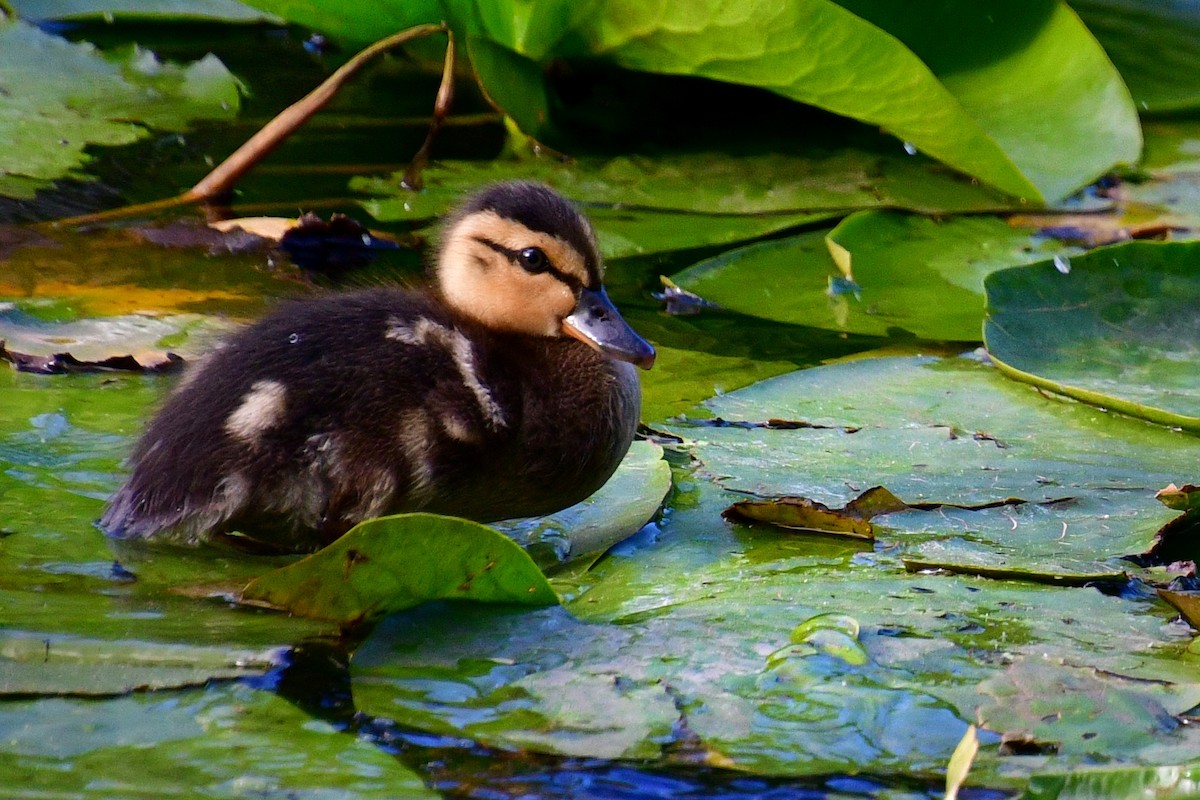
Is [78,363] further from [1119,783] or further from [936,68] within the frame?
[936,68]

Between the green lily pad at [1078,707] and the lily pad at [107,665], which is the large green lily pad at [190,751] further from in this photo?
the green lily pad at [1078,707]

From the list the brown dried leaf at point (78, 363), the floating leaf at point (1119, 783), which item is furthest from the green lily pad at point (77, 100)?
the floating leaf at point (1119, 783)

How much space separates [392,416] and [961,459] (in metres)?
1.00

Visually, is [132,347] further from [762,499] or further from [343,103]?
[343,103]

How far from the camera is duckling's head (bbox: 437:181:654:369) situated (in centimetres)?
268

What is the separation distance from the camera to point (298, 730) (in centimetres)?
179

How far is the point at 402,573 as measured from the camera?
205 cm

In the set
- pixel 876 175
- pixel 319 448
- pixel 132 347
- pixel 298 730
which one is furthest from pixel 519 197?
pixel 876 175

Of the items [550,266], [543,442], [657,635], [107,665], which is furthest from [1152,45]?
[107,665]

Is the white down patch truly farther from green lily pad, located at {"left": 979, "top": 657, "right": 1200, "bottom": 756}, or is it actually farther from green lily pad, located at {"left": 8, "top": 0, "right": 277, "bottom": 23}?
green lily pad, located at {"left": 8, "top": 0, "right": 277, "bottom": 23}

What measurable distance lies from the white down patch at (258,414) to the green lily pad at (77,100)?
6.24 ft

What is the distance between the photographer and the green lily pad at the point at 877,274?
3.59 metres

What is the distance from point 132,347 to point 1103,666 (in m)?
1.88

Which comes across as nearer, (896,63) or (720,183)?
(896,63)
